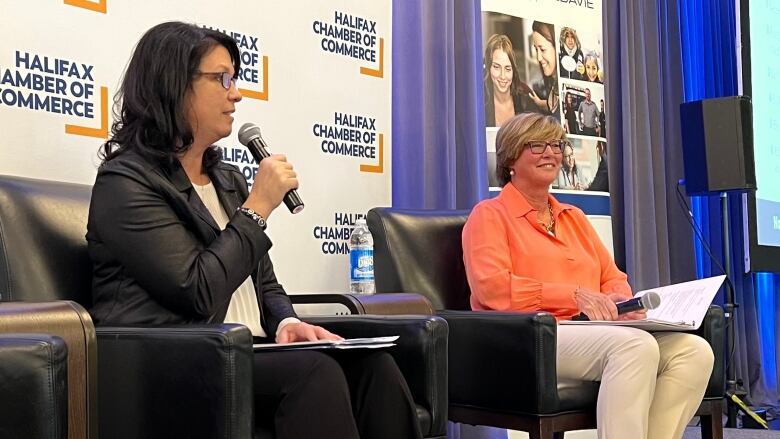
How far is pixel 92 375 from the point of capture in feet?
5.68

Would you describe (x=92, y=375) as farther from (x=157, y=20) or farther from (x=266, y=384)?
(x=157, y=20)

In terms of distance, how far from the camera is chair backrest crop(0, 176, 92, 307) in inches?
79.4

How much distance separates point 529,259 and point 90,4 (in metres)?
1.49

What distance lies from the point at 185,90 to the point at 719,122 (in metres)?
3.14

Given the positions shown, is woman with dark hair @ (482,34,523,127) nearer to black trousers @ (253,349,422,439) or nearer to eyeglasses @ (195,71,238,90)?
eyeglasses @ (195,71,238,90)

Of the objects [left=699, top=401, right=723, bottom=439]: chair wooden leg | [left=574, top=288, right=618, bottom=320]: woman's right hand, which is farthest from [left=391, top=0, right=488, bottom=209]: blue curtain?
[left=699, top=401, right=723, bottom=439]: chair wooden leg

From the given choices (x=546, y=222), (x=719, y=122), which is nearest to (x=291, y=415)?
(x=546, y=222)

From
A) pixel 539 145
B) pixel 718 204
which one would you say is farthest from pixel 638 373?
pixel 718 204

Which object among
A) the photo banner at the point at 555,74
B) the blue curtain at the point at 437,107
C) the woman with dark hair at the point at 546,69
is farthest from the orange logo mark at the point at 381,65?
the woman with dark hair at the point at 546,69

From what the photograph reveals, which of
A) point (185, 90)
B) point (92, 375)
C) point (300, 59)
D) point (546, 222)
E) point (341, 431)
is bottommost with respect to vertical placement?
point (341, 431)

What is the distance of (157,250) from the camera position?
1.99 meters

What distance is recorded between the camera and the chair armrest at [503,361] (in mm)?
2629

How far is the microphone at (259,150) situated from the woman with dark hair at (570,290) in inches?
38.2

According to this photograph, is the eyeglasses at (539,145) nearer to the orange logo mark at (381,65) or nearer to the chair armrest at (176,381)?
the orange logo mark at (381,65)
